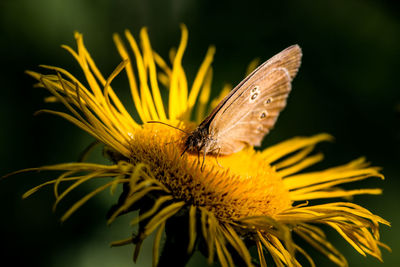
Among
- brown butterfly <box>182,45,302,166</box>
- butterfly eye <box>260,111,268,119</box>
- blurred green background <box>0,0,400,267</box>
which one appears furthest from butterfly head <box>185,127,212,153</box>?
blurred green background <box>0,0,400,267</box>

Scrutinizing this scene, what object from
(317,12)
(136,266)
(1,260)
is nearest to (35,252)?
(1,260)

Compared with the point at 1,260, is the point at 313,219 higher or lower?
higher

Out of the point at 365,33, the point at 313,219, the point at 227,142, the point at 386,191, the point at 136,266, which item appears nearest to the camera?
the point at 313,219

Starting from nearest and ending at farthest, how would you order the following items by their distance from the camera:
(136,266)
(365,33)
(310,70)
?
(136,266)
(310,70)
(365,33)

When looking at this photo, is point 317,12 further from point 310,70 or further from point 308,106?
point 308,106

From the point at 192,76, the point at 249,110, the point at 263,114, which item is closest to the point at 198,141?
the point at 249,110
